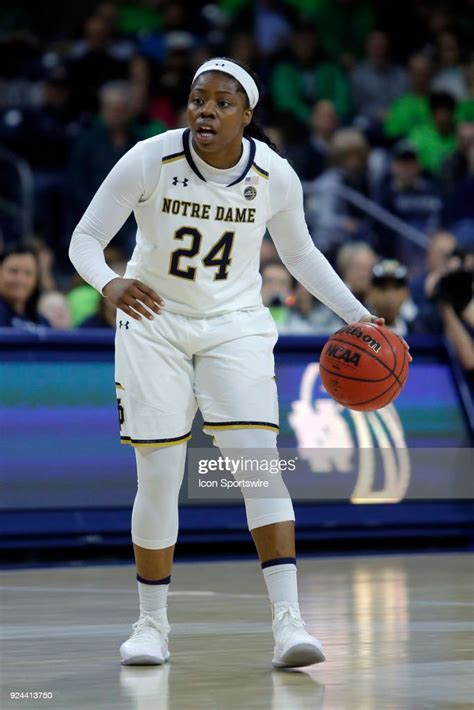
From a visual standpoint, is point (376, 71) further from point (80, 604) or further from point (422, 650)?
point (422, 650)

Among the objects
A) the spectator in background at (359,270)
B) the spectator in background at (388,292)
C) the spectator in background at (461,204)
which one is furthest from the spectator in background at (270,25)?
the spectator in background at (388,292)

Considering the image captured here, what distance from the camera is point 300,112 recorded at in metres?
16.7

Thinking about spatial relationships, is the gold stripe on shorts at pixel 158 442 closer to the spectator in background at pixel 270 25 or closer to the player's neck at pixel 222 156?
the player's neck at pixel 222 156

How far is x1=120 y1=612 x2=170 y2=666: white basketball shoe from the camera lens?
5.72 metres

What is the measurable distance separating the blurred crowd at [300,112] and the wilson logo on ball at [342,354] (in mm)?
5378

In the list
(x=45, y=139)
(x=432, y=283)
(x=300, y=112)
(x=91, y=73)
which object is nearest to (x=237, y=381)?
(x=432, y=283)

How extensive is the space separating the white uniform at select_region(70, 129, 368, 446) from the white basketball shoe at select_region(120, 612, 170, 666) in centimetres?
71

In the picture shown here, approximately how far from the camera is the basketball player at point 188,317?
578 centimetres

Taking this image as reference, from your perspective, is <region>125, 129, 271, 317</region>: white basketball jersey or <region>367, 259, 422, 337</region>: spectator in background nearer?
<region>125, 129, 271, 317</region>: white basketball jersey

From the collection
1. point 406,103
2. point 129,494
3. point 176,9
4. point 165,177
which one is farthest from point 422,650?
point 176,9

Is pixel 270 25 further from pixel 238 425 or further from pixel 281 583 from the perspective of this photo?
pixel 281 583

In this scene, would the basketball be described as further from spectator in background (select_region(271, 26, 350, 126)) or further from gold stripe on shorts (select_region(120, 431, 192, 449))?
spectator in background (select_region(271, 26, 350, 126))

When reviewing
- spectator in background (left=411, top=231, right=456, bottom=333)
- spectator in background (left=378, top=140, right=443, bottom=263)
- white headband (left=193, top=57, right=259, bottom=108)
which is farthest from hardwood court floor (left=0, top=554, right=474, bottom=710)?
spectator in background (left=378, top=140, right=443, bottom=263)

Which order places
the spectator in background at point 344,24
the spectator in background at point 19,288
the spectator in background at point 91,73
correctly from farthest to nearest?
the spectator in background at point 344,24 → the spectator in background at point 91,73 → the spectator in background at point 19,288
